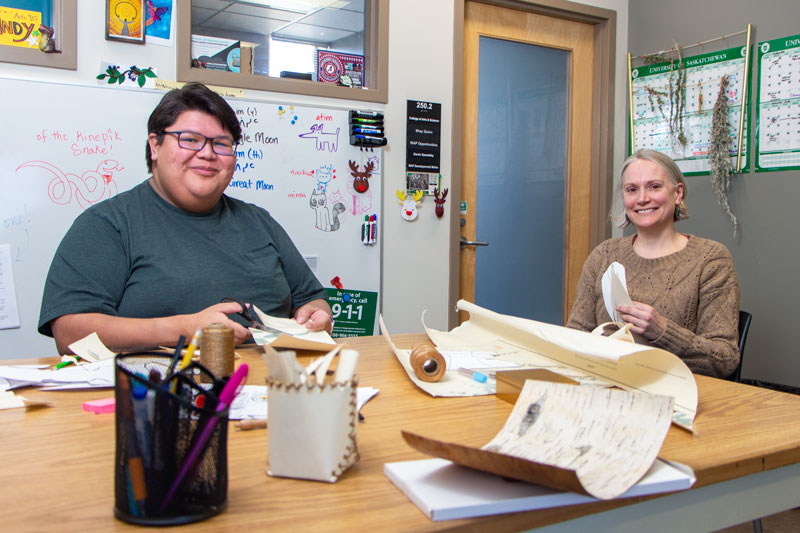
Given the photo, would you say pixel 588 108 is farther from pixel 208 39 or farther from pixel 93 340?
pixel 93 340

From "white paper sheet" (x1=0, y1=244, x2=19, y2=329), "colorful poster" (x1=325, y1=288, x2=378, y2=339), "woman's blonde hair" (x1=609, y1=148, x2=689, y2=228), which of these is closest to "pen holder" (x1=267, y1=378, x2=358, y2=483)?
"woman's blonde hair" (x1=609, y1=148, x2=689, y2=228)

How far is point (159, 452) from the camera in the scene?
→ 1.88 ft

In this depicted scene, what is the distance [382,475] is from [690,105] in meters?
3.28

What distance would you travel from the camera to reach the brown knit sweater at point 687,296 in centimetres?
160

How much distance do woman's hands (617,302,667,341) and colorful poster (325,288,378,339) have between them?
1668 mm

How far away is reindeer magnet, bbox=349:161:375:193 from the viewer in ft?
10.0

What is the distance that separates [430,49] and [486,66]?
383 mm

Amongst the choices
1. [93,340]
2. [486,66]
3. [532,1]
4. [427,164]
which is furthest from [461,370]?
[532,1]

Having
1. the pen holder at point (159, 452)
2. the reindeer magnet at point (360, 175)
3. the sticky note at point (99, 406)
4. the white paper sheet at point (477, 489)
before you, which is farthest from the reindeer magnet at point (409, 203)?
the pen holder at point (159, 452)

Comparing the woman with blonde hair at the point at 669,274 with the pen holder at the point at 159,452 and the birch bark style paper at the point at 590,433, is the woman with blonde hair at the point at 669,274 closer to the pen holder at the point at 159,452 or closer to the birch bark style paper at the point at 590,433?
the birch bark style paper at the point at 590,433

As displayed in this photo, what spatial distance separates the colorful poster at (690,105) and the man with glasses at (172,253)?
2356 mm

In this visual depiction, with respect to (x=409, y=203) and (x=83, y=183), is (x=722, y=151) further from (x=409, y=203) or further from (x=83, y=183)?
(x=83, y=183)

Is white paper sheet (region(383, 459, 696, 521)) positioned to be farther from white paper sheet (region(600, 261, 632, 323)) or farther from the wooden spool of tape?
white paper sheet (region(600, 261, 632, 323))

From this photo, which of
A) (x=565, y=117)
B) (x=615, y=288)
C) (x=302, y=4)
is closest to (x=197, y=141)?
(x=615, y=288)
